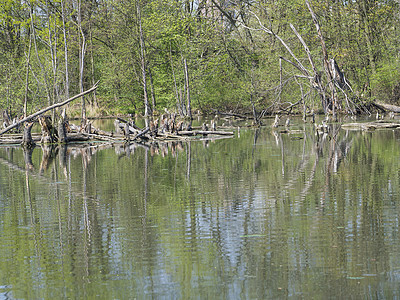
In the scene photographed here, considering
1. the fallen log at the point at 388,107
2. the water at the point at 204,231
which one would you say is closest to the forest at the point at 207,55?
the fallen log at the point at 388,107

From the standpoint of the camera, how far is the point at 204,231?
723cm

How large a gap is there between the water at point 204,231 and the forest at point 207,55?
55.8 feet

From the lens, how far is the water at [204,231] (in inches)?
202

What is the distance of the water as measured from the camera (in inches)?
202

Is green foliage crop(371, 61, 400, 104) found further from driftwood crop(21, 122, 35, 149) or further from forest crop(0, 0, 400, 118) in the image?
driftwood crop(21, 122, 35, 149)

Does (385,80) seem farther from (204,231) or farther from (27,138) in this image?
(204,231)

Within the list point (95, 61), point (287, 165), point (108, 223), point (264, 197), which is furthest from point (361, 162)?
point (95, 61)

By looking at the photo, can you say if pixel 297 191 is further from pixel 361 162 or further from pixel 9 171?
pixel 9 171

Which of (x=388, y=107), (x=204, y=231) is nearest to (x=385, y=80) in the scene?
(x=388, y=107)

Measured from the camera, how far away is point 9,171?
50.1 ft

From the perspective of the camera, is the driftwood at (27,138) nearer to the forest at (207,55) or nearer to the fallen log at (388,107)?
the forest at (207,55)

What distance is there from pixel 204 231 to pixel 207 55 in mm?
40652

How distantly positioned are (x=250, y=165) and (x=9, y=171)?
237 inches

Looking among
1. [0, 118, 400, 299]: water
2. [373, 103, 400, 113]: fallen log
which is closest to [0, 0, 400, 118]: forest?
[373, 103, 400, 113]: fallen log
